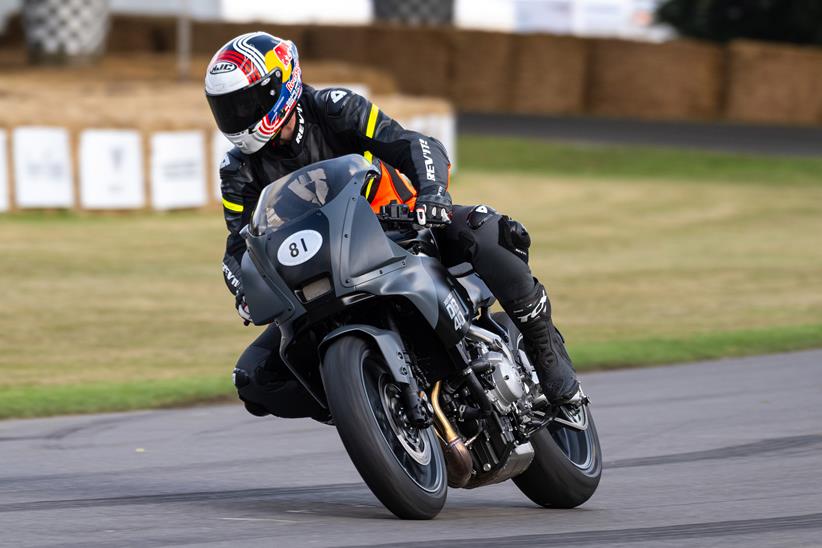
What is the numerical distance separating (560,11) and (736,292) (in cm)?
4374

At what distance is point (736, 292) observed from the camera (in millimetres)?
13656

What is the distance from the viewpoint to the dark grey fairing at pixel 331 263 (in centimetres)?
489

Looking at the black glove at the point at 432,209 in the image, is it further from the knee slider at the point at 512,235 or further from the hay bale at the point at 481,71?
the hay bale at the point at 481,71

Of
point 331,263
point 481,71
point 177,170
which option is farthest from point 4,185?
point 481,71

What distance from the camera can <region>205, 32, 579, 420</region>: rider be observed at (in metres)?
5.27

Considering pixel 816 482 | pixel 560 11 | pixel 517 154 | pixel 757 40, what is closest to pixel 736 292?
pixel 816 482

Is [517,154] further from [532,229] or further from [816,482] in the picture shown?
[816,482]

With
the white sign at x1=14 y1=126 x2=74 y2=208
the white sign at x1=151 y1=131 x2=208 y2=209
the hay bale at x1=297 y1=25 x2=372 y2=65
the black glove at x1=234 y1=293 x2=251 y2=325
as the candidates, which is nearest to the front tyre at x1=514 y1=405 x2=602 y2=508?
the black glove at x1=234 y1=293 x2=251 y2=325

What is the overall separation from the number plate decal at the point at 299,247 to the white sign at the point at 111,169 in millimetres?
13573

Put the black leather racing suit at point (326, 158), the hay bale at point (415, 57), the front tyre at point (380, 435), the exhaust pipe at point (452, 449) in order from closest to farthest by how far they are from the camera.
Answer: the front tyre at point (380, 435), the exhaust pipe at point (452, 449), the black leather racing suit at point (326, 158), the hay bale at point (415, 57)

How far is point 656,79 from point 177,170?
1656cm

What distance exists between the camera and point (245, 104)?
5246 millimetres

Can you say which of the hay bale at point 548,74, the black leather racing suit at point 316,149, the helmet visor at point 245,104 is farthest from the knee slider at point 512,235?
the hay bale at point 548,74

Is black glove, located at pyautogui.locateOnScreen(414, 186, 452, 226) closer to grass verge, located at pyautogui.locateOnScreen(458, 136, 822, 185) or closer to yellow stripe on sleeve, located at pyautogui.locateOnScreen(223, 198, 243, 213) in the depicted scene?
yellow stripe on sleeve, located at pyautogui.locateOnScreen(223, 198, 243, 213)
